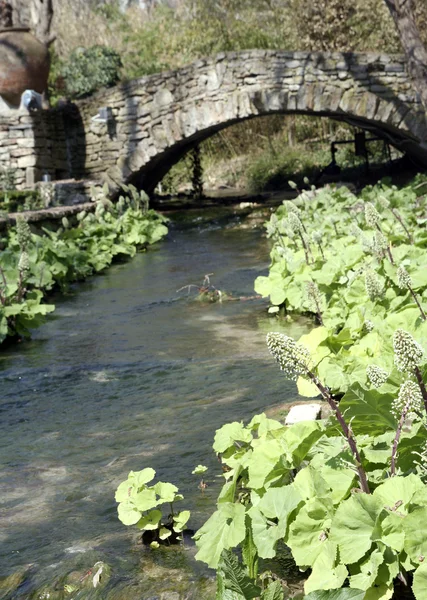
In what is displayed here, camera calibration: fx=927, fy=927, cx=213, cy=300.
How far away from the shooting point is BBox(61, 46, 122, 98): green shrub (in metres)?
15.9

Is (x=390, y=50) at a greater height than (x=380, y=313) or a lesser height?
greater

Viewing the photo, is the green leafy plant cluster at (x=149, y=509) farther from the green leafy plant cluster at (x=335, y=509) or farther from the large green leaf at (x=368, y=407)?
the large green leaf at (x=368, y=407)

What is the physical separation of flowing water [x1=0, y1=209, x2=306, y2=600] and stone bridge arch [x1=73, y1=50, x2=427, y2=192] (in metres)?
6.87

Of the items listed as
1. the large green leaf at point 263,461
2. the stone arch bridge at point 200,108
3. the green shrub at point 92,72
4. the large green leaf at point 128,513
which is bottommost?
the large green leaf at point 128,513

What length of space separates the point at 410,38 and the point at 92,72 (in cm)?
716

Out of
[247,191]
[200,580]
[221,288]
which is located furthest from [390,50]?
[200,580]

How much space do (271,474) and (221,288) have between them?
16.6 ft

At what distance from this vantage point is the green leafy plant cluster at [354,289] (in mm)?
3012

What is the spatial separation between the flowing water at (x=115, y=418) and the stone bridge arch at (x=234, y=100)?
687cm

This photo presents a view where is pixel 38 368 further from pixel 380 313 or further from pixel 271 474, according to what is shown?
pixel 271 474

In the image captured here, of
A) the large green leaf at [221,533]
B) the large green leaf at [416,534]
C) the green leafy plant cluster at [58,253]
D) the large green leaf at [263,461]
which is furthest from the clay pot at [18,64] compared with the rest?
the large green leaf at [416,534]

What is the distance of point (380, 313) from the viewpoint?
3842 millimetres

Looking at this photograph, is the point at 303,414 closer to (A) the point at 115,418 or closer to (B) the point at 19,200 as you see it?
(A) the point at 115,418

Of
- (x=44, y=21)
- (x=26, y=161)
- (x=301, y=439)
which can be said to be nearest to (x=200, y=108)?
(x=26, y=161)
